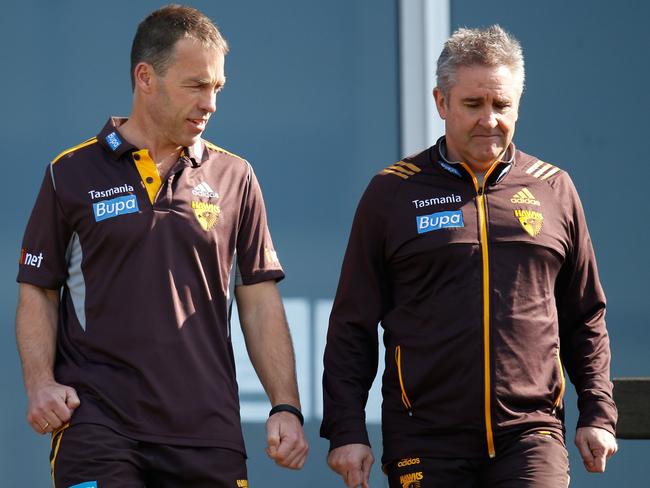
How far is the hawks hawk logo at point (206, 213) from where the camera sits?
3.41 m

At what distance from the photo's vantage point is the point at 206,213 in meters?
3.44

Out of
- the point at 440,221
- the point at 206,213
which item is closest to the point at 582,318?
the point at 440,221

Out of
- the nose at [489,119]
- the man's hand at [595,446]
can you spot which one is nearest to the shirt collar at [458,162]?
the nose at [489,119]

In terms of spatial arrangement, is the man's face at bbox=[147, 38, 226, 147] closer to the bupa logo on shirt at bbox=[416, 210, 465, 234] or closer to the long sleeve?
the bupa logo on shirt at bbox=[416, 210, 465, 234]

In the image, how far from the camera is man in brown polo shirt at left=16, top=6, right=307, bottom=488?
3.23m

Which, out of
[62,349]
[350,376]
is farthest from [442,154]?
[62,349]

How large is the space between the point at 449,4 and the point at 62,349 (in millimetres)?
2436

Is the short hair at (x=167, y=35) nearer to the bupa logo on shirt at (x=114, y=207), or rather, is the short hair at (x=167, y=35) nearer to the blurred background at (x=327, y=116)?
the bupa logo on shirt at (x=114, y=207)

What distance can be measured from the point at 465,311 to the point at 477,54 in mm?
747

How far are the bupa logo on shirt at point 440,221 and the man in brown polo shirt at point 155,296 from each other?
48 cm

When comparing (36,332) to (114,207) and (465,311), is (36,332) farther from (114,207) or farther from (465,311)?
(465,311)

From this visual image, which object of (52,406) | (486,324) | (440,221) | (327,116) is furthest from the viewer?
(327,116)

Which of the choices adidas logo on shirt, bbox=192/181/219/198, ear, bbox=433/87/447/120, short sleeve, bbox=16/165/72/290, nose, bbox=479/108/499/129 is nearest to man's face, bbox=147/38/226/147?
adidas logo on shirt, bbox=192/181/219/198

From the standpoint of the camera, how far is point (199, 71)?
Result: 3.47 meters
